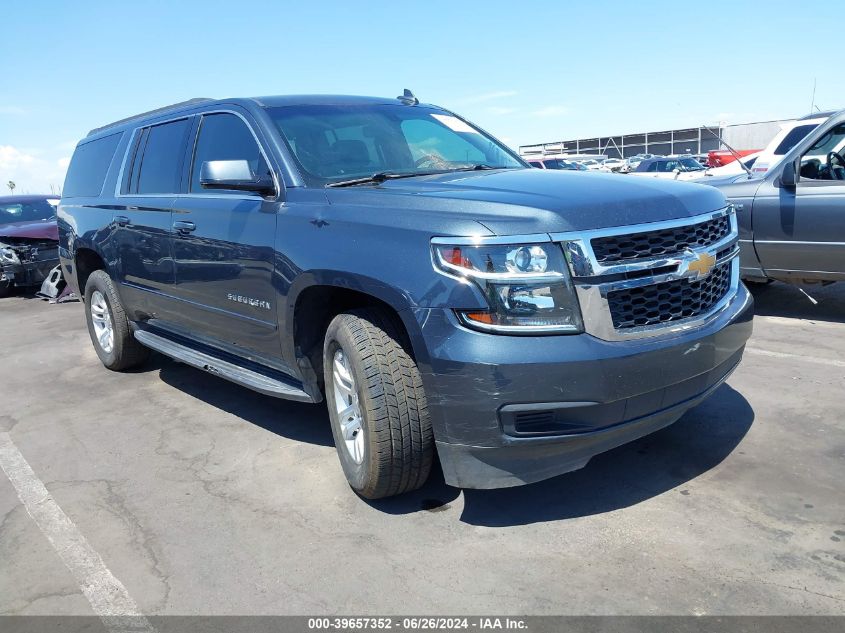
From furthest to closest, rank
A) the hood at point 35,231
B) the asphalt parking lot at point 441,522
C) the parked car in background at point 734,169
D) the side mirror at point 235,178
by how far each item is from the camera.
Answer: the hood at point 35,231
the parked car in background at point 734,169
the side mirror at point 235,178
the asphalt parking lot at point 441,522

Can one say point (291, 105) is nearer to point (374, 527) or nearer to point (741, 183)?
point (374, 527)

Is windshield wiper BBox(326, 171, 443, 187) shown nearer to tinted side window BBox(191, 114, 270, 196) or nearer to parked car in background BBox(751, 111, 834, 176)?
tinted side window BBox(191, 114, 270, 196)

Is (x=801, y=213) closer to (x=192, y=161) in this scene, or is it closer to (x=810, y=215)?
(x=810, y=215)

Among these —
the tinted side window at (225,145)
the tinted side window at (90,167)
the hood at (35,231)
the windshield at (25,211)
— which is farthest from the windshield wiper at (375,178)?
the windshield at (25,211)

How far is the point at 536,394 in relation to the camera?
9.19 feet

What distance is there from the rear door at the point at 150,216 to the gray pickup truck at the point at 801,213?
4894 millimetres

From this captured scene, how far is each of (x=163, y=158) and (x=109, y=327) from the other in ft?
5.90

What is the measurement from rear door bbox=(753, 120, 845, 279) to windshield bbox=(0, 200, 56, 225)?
1139 centimetres

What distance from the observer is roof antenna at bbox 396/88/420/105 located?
4.93m

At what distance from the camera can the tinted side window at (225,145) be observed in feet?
13.6

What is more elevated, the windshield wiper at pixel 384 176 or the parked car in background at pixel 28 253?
the windshield wiper at pixel 384 176

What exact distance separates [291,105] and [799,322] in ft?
16.0

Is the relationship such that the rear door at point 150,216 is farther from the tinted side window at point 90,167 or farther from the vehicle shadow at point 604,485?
the vehicle shadow at point 604,485

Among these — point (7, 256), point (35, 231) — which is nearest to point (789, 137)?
point (35, 231)
